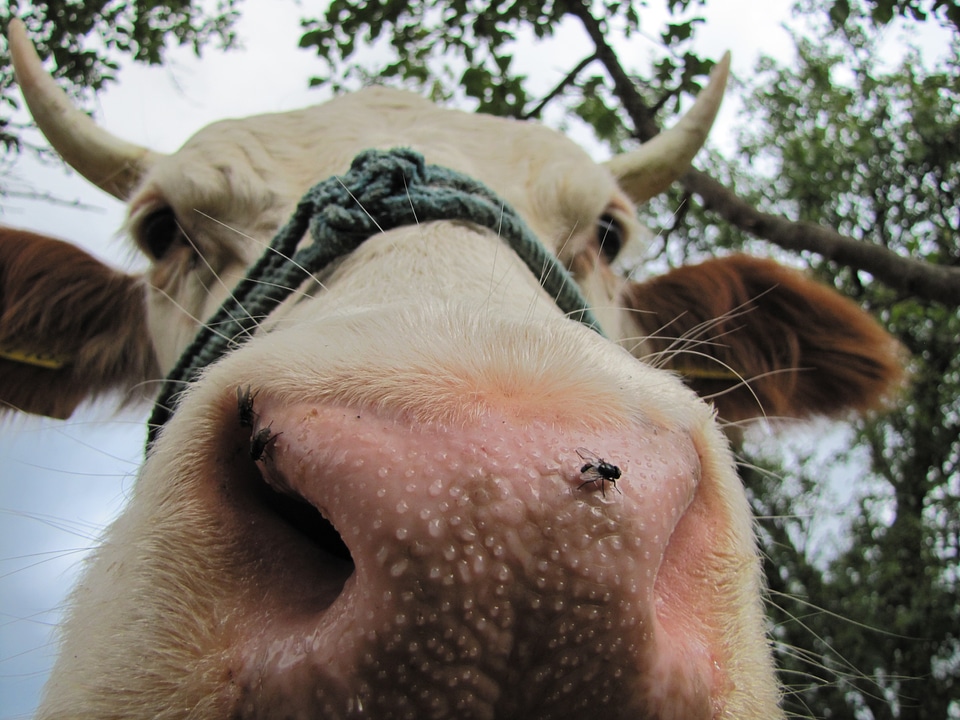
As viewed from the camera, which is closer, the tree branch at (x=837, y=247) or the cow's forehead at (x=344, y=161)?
the cow's forehead at (x=344, y=161)

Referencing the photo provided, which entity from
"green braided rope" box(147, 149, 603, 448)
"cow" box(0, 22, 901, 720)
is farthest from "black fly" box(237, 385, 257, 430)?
"green braided rope" box(147, 149, 603, 448)

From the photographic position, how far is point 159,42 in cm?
454

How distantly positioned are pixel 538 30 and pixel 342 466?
417 cm

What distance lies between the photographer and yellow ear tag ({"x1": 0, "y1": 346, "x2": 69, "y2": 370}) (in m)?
2.63

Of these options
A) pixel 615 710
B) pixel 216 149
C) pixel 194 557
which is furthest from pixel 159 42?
pixel 615 710

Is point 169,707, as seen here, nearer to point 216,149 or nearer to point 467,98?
point 216,149

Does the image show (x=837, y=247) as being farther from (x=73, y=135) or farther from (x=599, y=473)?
(x=73, y=135)

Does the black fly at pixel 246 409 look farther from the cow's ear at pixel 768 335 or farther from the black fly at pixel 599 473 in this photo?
the cow's ear at pixel 768 335

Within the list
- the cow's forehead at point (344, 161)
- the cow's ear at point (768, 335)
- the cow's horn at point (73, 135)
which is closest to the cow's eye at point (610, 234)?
the cow's forehead at point (344, 161)

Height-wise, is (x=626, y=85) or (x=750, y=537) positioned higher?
(x=626, y=85)

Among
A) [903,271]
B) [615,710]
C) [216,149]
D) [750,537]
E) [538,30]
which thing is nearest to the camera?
[615,710]

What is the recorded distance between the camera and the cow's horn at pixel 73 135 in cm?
251

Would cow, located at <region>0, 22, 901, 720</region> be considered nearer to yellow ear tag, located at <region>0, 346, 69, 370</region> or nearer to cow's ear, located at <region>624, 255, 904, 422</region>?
yellow ear tag, located at <region>0, 346, 69, 370</region>

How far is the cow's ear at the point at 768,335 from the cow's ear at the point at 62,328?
2.09 metres
